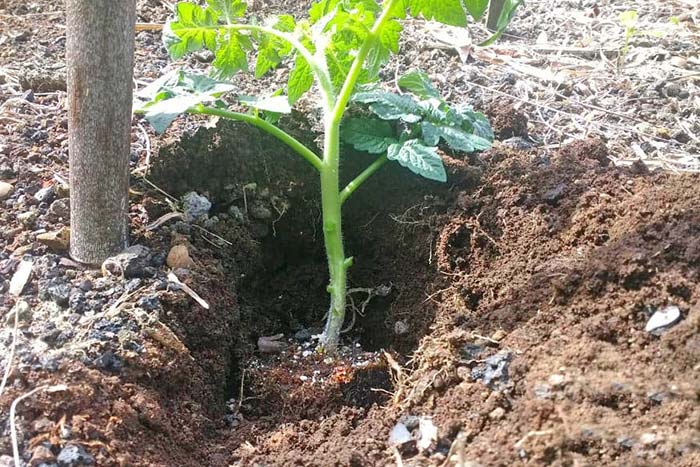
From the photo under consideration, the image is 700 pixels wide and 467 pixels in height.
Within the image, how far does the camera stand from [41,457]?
4.13 feet

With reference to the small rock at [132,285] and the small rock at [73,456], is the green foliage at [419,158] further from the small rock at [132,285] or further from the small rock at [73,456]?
the small rock at [73,456]

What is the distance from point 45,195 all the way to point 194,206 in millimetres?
372

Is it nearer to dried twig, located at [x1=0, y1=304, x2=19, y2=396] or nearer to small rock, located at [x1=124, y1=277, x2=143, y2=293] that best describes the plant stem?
small rock, located at [x1=124, y1=277, x2=143, y2=293]

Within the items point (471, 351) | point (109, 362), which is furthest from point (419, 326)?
point (109, 362)

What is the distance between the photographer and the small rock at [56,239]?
1733 mm

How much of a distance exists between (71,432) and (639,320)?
108 centimetres

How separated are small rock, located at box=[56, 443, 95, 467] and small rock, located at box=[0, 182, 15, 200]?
0.83m

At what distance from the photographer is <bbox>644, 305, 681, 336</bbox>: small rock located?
1371mm

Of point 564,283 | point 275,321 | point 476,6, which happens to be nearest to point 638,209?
point 564,283

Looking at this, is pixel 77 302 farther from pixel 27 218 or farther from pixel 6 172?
pixel 6 172

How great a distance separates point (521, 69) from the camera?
2709mm

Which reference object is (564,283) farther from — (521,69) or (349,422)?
(521,69)

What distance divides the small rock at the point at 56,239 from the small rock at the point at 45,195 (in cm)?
14

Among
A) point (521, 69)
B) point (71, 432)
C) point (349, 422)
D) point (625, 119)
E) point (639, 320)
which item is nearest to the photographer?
point (71, 432)
